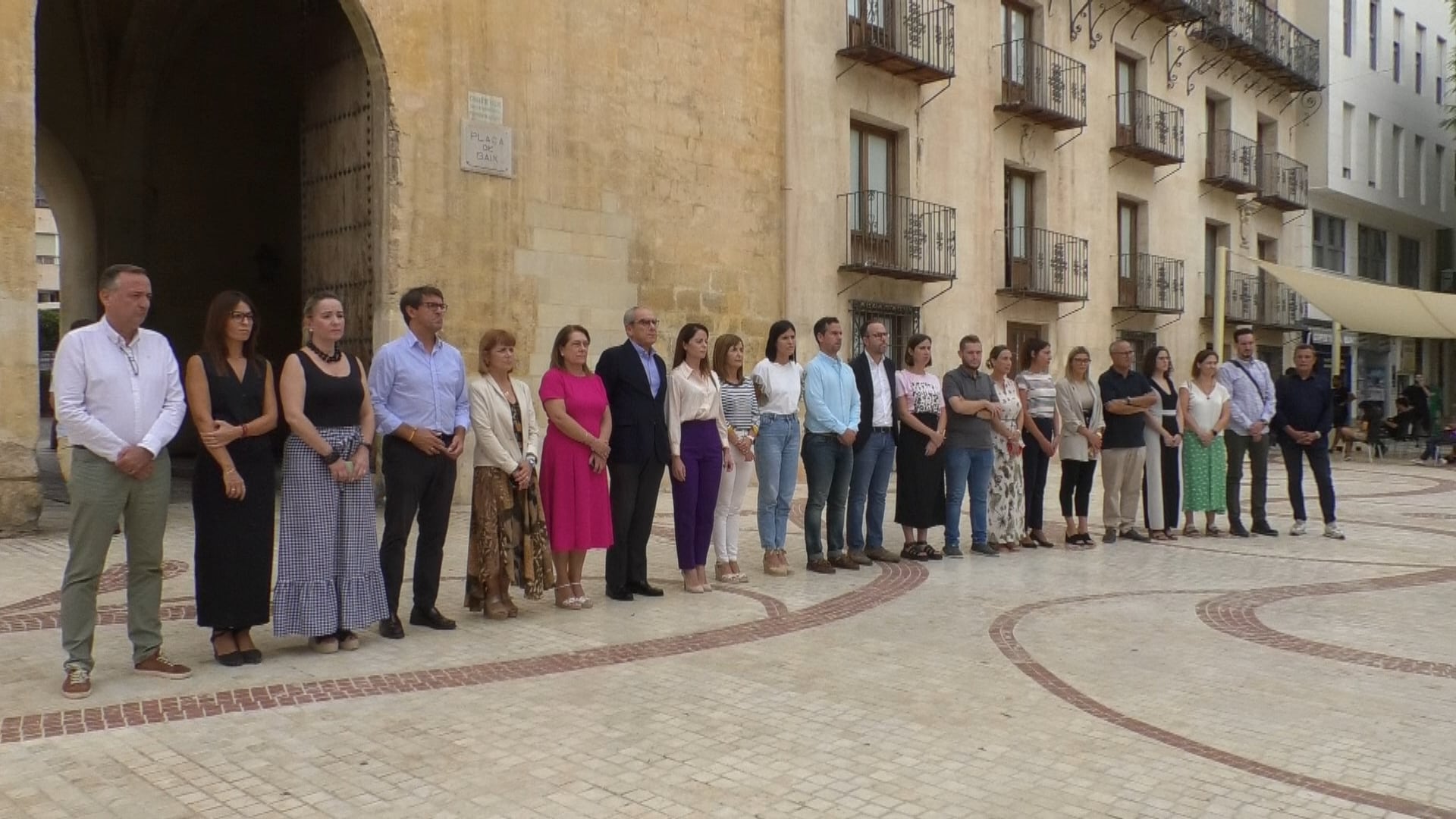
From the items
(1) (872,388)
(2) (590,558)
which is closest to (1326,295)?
(1) (872,388)

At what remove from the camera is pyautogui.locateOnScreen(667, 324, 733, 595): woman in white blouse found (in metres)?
7.22

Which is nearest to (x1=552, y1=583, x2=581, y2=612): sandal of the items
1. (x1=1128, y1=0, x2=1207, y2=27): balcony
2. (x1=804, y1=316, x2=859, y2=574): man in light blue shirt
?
(x1=804, y1=316, x2=859, y2=574): man in light blue shirt

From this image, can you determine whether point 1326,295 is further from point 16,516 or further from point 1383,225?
point 16,516

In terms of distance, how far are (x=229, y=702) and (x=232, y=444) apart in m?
1.22

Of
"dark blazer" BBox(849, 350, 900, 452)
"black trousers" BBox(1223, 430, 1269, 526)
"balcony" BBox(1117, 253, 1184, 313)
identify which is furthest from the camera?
"balcony" BBox(1117, 253, 1184, 313)

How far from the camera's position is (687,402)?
23.8 feet

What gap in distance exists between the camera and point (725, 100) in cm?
1427

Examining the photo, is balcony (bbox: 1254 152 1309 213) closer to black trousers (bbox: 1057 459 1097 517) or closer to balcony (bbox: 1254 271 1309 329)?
balcony (bbox: 1254 271 1309 329)

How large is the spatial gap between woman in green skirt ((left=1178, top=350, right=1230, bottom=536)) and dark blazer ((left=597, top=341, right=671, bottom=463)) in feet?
18.6

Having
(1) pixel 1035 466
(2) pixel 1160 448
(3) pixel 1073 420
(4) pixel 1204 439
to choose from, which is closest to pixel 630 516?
(1) pixel 1035 466

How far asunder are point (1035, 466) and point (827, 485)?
2.31m

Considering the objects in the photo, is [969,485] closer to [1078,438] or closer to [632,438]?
[1078,438]

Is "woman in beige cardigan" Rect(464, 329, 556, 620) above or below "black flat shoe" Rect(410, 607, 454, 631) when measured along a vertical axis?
above

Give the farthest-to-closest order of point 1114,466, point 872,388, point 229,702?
point 1114,466
point 872,388
point 229,702
